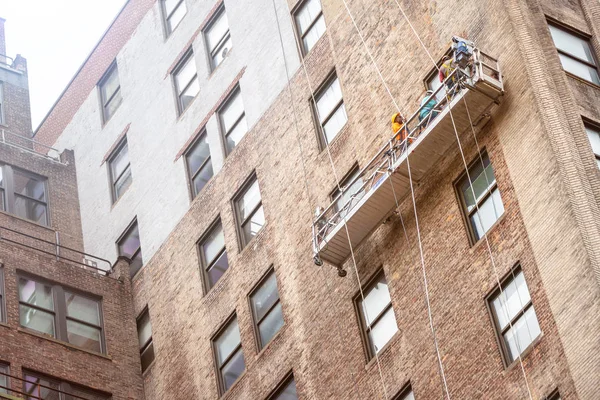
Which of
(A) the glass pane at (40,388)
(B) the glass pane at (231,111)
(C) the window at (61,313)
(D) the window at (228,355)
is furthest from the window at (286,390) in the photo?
(B) the glass pane at (231,111)

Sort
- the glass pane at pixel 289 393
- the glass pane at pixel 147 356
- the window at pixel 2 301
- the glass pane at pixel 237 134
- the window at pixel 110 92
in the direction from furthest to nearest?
the window at pixel 110 92
the glass pane at pixel 147 356
the glass pane at pixel 237 134
the window at pixel 2 301
the glass pane at pixel 289 393

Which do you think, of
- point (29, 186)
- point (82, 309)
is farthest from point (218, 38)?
point (82, 309)

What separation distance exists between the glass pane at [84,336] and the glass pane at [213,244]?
15.0 feet

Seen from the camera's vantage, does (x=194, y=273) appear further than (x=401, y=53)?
Yes

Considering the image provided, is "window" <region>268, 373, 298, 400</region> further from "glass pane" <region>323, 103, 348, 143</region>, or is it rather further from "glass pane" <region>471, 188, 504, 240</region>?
"glass pane" <region>471, 188, 504, 240</region>

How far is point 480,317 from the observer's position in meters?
29.8

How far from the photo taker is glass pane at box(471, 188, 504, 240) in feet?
101

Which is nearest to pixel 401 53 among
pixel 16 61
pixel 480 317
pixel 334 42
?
pixel 334 42

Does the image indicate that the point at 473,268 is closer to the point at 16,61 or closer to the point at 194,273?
the point at 194,273

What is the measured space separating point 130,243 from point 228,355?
30.6ft

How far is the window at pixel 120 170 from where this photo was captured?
48.0 m

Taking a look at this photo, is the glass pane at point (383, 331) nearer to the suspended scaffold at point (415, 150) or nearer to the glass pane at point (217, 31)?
the suspended scaffold at point (415, 150)

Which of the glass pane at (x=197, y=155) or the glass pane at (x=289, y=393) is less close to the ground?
the glass pane at (x=197, y=155)

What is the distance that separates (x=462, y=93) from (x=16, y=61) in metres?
28.8
